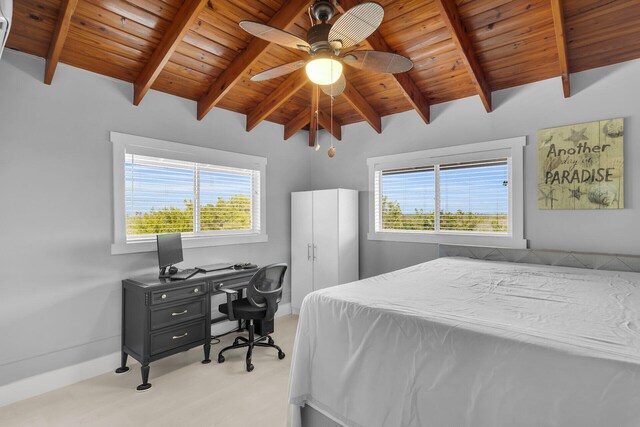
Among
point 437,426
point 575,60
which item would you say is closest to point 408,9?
point 575,60

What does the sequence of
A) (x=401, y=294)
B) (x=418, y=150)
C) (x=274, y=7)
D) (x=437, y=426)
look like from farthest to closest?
(x=418, y=150) < (x=274, y=7) < (x=401, y=294) < (x=437, y=426)

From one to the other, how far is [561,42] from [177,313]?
3.98m

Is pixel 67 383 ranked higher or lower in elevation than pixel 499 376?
lower

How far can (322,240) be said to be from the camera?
4.48m

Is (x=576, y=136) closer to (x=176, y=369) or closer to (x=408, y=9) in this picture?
(x=408, y=9)

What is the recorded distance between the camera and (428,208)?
422cm

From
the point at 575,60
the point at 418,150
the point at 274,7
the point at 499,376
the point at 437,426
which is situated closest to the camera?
the point at 499,376

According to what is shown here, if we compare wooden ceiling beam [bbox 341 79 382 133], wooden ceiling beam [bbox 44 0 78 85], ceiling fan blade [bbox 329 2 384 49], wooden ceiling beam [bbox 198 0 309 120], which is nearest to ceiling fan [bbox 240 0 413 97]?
ceiling fan blade [bbox 329 2 384 49]

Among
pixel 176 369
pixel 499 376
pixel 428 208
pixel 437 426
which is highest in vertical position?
pixel 428 208

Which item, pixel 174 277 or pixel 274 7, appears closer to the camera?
pixel 274 7

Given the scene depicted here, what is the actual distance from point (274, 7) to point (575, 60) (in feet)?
9.00

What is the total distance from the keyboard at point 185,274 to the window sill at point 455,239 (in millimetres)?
Answer: 2323

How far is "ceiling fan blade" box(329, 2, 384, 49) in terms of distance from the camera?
1682 millimetres

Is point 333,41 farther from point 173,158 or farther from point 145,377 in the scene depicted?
point 145,377
